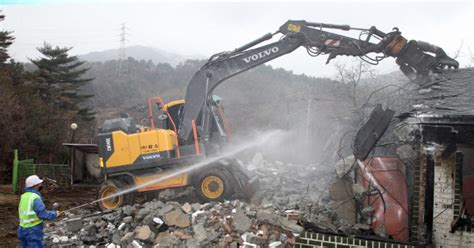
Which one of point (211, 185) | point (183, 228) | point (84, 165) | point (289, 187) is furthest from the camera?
point (84, 165)

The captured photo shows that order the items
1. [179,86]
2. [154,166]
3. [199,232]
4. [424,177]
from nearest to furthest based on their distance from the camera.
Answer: [424,177] → [199,232] → [154,166] → [179,86]

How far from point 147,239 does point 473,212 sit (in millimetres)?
5285

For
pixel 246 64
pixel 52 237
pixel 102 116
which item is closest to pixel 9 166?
pixel 52 237

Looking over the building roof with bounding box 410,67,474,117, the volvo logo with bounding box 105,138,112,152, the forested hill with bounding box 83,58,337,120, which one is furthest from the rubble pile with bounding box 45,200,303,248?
the forested hill with bounding box 83,58,337,120

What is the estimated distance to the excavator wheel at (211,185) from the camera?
9.72 metres

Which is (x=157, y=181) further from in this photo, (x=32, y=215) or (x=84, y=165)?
(x=84, y=165)

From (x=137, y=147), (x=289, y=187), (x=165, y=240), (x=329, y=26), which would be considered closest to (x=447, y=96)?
(x=329, y=26)

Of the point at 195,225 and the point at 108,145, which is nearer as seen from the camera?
the point at 195,225

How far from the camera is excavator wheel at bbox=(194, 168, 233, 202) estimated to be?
9719mm

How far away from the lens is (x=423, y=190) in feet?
17.2

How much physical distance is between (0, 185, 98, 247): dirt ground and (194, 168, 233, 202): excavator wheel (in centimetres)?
387

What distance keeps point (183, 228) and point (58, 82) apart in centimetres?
3225

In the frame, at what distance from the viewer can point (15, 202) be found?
44.6 ft

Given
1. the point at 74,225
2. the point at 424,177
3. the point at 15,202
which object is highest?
the point at 424,177
